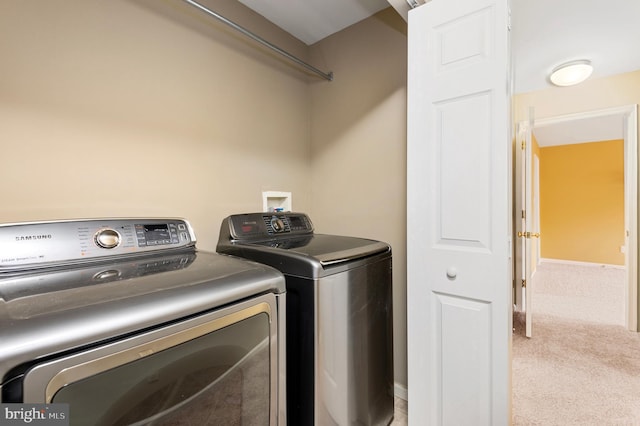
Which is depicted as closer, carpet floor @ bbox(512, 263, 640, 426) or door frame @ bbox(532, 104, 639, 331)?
carpet floor @ bbox(512, 263, 640, 426)

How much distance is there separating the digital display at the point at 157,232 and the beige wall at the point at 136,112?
24 cm

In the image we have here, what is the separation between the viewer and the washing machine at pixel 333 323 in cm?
110

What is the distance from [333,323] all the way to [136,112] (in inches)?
50.4

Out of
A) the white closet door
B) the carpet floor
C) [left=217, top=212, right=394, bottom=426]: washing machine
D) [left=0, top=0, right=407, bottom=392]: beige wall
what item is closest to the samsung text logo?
[left=0, top=0, right=407, bottom=392]: beige wall

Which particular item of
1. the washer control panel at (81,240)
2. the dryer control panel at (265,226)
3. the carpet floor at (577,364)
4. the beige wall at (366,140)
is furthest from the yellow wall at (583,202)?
the washer control panel at (81,240)

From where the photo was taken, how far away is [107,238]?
1.02 meters

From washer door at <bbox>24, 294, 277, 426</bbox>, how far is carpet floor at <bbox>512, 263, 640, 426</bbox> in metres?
1.69

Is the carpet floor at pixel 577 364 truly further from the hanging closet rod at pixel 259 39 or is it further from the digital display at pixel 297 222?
the hanging closet rod at pixel 259 39

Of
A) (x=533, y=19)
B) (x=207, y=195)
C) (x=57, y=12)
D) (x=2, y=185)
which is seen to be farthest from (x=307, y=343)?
(x=533, y=19)

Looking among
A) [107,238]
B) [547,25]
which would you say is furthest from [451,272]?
[547,25]

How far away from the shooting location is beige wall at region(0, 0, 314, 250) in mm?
1060

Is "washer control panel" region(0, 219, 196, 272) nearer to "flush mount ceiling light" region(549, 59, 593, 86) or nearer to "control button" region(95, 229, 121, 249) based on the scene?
"control button" region(95, 229, 121, 249)

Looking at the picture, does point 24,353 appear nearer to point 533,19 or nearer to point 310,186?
point 310,186

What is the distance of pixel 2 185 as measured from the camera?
101 cm
